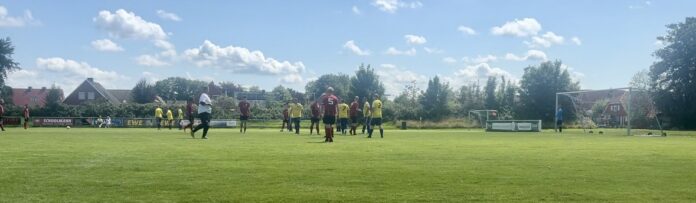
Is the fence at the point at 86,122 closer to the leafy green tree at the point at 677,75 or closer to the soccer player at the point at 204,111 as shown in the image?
the soccer player at the point at 204,111

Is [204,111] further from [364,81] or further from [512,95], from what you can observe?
[512,95]

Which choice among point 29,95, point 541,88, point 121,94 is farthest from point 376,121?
point 121,94

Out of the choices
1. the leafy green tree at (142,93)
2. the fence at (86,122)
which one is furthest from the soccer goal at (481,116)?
the leafy green tree at (142,93)

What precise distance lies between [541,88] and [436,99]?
48.1ft

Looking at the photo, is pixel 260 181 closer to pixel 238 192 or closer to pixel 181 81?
pixel 238 192

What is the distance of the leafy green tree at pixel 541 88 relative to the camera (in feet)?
271

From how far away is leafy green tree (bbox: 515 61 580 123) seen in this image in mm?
82625

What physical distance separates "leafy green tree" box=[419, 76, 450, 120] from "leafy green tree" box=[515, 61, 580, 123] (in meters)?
10.3

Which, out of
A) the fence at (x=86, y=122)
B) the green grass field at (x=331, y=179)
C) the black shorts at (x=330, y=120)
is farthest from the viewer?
the fence at (x=86, y=122)

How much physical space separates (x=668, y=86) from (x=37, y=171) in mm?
71730

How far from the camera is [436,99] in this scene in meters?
82.2

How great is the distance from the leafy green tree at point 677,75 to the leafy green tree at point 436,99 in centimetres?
2472

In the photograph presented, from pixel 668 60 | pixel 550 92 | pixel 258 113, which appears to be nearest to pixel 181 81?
pixel 258 113

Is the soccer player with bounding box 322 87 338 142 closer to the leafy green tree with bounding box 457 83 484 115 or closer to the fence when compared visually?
the fence
